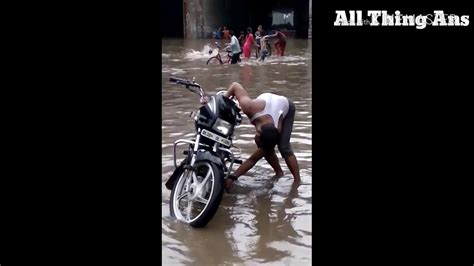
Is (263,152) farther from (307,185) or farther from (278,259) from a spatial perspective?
(278,259)

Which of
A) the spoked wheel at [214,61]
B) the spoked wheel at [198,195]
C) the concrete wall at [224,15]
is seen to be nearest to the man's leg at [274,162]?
the spoked wheel at [198,195]

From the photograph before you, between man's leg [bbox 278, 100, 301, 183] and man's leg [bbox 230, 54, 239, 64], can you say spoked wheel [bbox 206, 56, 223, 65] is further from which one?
man's leg [bbox 278, 100, 301, 183]

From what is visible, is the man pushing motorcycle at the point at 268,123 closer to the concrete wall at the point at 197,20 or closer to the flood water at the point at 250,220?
the flood water at the point at 250,220

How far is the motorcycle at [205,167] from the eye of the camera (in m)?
4.59

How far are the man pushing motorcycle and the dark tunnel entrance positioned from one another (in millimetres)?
29311

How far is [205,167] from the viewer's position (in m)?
4.81

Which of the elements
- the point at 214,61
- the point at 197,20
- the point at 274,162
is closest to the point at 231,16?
the point at 197,20

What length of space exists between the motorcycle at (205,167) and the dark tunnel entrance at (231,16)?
29842 mm

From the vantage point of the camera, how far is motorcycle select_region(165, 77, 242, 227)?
459 centimetres

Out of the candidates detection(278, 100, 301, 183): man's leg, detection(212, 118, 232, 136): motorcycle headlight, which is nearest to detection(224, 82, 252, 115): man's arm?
detection(212, 118, 232, 136): motorcycle headlight

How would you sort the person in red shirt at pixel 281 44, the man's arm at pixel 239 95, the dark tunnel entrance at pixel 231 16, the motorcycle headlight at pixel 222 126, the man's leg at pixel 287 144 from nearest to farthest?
the motorcycle headlight at pixel 222 126 → the man's arm at pixel 239 95 → the man's leg at pixel 287 144 → the person in red shirt at pixel 281 44 → the dark tunnel entrance at pixel 231 16

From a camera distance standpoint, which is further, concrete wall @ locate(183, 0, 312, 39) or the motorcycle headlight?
concrete wall @ locate(183, 0, 312, 39)
